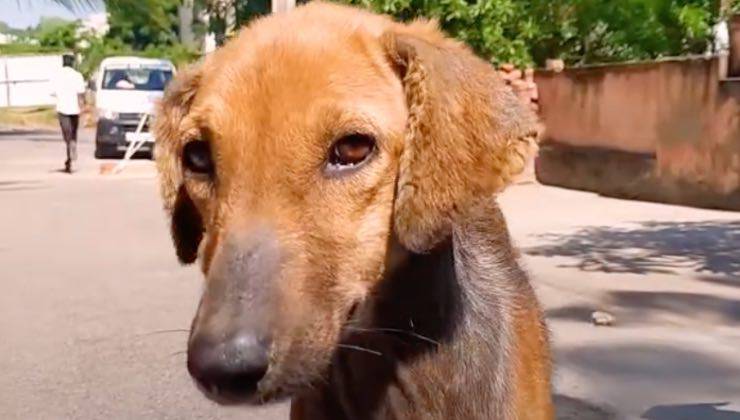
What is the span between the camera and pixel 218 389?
2660mm

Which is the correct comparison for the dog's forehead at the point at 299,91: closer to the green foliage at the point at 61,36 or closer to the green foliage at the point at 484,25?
the green foliage at the point at 484,25

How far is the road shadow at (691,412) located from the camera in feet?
20.0

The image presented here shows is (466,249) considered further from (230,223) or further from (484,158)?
(230,223)

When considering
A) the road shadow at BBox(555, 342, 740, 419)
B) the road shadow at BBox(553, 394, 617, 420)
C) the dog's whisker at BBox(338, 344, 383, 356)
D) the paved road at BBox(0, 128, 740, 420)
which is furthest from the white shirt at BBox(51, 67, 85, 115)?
the dog's whisker at BBox(338, 344, 383, 356)

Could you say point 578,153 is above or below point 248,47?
below

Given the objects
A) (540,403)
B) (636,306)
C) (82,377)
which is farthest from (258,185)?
(636,306)

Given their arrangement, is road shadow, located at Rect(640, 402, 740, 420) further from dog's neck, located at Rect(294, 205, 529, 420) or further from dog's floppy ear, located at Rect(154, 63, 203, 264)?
dog's floppy ear, located at Rect(154, 63, 203, 264)

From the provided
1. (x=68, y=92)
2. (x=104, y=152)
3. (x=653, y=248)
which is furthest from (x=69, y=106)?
(x=653, y=248)

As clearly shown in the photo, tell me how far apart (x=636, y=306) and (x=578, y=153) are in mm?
9436

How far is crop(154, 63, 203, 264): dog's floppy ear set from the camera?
131 inches

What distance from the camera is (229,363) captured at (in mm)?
2588

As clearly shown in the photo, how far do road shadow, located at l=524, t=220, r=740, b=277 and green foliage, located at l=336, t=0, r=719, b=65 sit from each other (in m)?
1.61

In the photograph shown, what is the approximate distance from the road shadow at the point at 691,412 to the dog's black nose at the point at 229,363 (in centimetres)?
382

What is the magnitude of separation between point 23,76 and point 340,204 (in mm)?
58389
